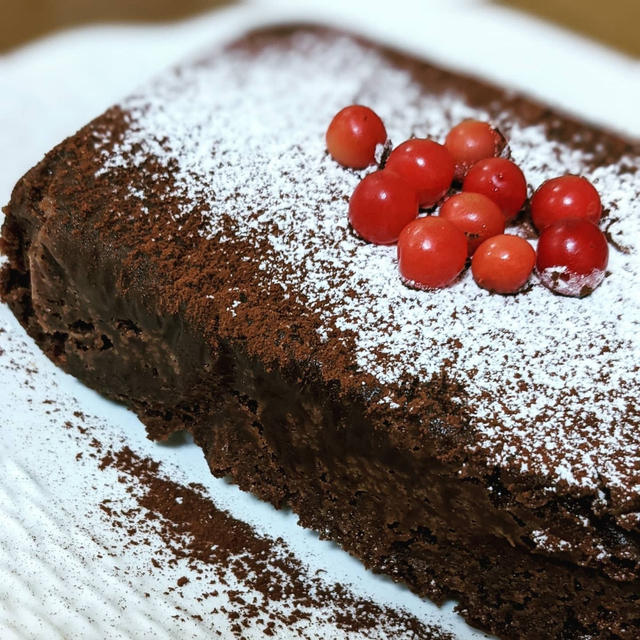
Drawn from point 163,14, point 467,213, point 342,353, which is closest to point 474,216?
point 467,213

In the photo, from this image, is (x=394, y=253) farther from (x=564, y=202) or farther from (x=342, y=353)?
(x=564, y=202)

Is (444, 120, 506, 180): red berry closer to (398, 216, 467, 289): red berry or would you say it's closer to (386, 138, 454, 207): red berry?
(386, 138, 454, 207): red berry

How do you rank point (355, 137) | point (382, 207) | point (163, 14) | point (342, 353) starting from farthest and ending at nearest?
point (163, 14), point (355, 137), point (382, 207), point (342, 353)

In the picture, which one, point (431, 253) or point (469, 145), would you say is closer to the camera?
point (431, 253)

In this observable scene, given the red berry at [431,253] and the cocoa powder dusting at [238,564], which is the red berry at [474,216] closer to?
the red berry at [431,253]

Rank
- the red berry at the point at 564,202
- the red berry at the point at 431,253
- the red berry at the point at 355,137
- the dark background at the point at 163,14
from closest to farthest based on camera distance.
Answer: the red berry at the point at 431,253 → the red berry at the point at 564,202 → the red berry at the point at 355,137 → the dark background at the point at 163,14

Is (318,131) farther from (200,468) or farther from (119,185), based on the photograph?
(200,468)

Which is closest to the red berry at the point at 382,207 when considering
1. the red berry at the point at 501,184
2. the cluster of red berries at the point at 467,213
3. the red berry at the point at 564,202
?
the cluster of red berries at the point at 467,213
